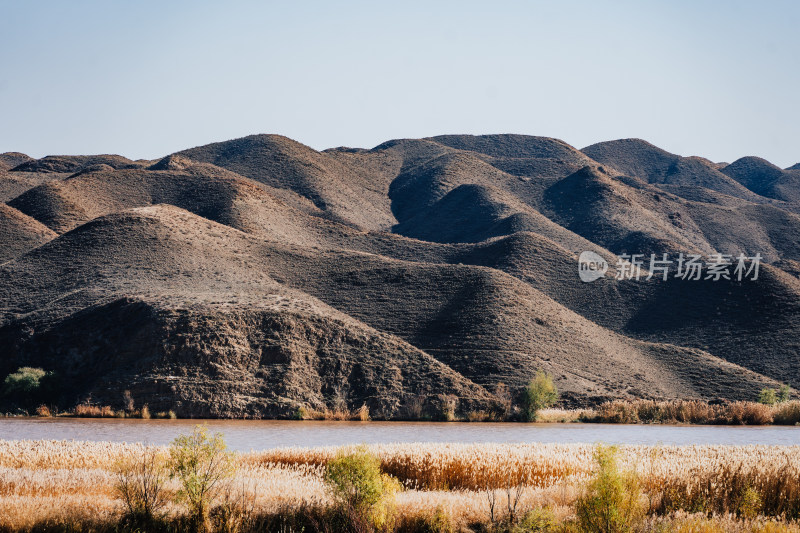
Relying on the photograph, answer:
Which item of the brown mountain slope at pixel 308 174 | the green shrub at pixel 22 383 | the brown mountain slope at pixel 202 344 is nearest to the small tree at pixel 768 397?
the brown mountain slope at pixel 202 344

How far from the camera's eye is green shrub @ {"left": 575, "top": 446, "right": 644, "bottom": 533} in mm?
11359

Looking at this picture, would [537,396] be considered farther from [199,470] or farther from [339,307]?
[199,470]

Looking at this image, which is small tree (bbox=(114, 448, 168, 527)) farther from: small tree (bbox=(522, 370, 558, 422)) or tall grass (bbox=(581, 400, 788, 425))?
tall grass (bbox=(581, 400, 788, 425))

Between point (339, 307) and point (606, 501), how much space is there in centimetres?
5670

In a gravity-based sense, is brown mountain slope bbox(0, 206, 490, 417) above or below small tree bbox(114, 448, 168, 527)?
above

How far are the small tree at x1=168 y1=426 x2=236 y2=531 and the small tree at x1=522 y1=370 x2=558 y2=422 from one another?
38.7 m

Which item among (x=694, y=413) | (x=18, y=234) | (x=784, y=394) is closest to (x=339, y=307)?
(x=694, y=413)

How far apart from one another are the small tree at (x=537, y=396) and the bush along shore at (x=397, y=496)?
107 feet

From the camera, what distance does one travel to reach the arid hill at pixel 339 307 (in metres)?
50.5

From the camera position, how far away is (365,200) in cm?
13862

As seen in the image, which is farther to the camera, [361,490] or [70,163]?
[70,163]

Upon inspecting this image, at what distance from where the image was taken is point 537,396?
50.0 metres

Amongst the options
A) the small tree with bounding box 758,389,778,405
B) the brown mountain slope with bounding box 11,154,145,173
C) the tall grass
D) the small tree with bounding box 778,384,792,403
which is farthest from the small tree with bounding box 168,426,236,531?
the brown mountain slope with bounding box 11,154,145,173

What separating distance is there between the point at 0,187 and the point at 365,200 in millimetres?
56862
